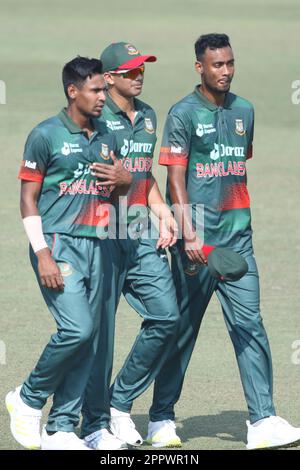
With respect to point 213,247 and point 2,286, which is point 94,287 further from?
point 2,286

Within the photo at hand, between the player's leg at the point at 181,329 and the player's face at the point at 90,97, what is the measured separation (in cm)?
116

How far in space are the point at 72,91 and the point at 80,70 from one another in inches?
5.2

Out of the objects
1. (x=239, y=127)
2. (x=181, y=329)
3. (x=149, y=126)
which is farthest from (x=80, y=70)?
(x=181, y=329)

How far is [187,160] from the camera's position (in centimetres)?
873

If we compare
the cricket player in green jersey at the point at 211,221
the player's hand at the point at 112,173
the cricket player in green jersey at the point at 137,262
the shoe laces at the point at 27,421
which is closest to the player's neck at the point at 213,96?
the cricket player in green jersey at the point at 211,221

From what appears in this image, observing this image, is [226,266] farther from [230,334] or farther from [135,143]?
[135,143]

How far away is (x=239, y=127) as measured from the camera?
8.83 meters

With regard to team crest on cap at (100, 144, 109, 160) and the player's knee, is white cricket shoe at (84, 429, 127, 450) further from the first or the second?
team crest on cap at (100, 144, 109, 160)

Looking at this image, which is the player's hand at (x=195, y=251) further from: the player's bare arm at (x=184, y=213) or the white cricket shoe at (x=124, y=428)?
the white cricket shoe at (x=124, y=428)

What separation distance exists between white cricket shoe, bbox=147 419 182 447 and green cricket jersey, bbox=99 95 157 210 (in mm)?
1360

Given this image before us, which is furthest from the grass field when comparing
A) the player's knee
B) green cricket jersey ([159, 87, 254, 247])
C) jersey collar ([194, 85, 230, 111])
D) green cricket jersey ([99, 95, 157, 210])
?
jersey collar ([194, 85, 230, 111])

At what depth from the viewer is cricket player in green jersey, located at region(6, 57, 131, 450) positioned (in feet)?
26.3
